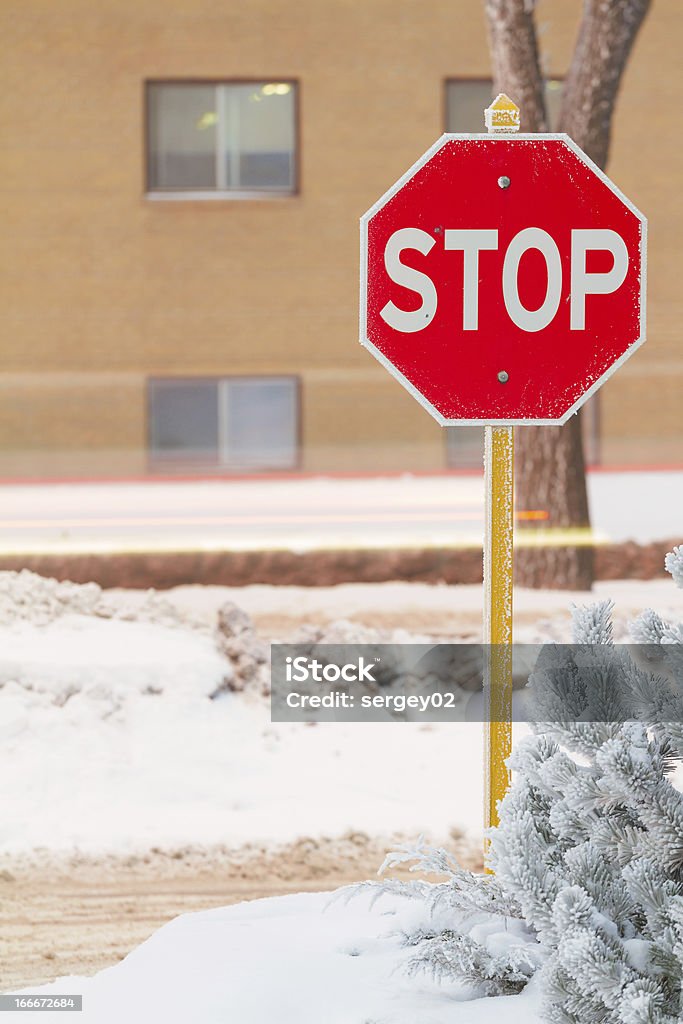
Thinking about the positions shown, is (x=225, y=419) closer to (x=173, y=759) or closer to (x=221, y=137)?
(x=221, y=137)

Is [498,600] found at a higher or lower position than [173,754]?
higher

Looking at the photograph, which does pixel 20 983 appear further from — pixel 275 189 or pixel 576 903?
pixel 275 189

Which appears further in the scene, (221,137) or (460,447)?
(221,137)

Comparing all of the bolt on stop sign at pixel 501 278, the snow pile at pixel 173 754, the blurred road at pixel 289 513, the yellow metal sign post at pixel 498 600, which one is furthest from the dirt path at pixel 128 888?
the blurred road at pixel 289 513

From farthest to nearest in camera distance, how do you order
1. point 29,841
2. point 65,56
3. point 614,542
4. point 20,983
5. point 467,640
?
point 65,56 → point 614,542 → point 467,640 → point 29,841 → point 20,983

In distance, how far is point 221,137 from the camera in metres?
13.0

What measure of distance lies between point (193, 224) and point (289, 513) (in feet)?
11.6

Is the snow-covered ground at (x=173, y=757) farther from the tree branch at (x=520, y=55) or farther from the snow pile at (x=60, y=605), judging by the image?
the tree branch at (x=520, y=55)

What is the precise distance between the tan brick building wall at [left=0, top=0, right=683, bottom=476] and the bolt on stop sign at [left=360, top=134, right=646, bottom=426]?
9.32 m

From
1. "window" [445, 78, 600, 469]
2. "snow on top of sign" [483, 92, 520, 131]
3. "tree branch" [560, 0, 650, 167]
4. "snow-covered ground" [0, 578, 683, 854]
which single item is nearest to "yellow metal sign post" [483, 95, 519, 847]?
"snow on top of sign" [483, 92, 520, 131]

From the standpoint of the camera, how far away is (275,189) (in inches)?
508

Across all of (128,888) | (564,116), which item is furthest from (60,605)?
(564,116)

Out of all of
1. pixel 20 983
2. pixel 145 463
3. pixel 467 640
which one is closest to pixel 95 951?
pixel 20 983

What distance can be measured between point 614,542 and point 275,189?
545cm
